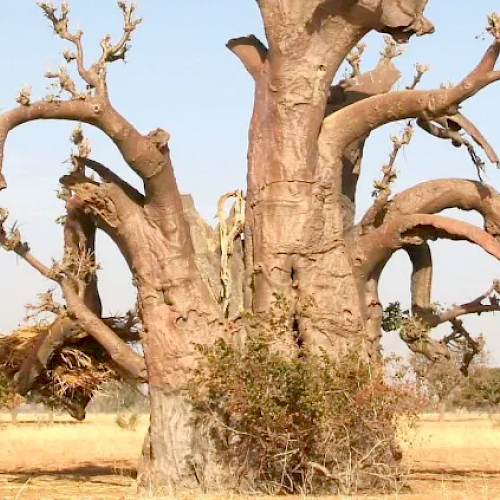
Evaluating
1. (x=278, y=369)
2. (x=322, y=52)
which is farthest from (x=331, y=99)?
(x=278, y=369)

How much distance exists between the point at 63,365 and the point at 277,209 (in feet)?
11.8

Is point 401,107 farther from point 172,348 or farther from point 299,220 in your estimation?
point 172,348

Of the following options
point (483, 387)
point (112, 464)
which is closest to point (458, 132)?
point (112, 464)

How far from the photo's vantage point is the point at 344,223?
13.5 m

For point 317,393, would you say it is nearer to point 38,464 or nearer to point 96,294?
point 96,294

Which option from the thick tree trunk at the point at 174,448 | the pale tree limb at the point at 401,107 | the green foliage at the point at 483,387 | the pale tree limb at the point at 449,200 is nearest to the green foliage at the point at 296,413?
the thick tree trunk at the point at 174,448

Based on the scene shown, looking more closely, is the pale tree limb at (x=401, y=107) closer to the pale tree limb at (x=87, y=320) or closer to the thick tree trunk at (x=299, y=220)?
the thick tree trunk at (x=299, y=220)

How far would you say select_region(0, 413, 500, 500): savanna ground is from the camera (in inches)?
478

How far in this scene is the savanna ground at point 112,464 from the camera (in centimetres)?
1213

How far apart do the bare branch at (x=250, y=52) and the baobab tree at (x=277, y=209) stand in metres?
0.02

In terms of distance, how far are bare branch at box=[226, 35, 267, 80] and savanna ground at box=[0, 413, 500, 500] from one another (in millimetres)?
4447

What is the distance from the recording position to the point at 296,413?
1147 cm

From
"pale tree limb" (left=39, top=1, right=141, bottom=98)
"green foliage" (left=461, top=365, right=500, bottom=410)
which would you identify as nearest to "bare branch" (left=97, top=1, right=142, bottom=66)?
"pale tree limb" (left=39, top=1, right=141, bottom=98)

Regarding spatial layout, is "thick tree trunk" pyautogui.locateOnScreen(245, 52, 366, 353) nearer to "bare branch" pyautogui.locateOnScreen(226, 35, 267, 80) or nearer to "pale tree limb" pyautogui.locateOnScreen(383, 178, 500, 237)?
"bare branch" pyautogui.locateOnScreen(226, 35, 267, 80)
